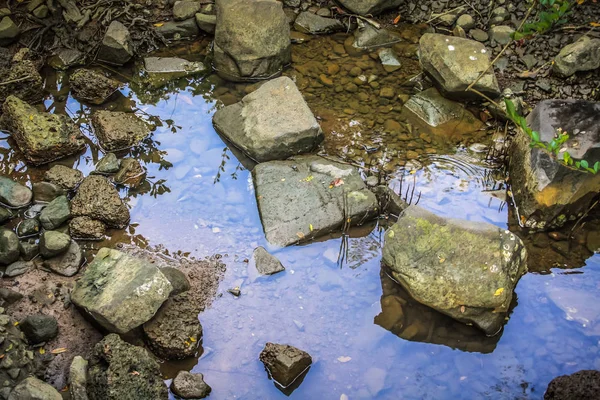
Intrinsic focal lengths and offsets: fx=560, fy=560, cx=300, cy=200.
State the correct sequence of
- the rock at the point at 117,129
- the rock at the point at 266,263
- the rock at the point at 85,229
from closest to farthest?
the rock at the point at 266,263 < the rock at the point at 85,229 < the rock at the point at 117,129

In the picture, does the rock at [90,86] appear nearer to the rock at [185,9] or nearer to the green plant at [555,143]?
the rock at [185,9]

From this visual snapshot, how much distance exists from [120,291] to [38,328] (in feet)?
1.93

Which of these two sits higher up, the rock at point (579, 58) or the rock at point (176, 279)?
the rock at point (579, 58)

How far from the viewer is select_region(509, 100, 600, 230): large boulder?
4.20 metres

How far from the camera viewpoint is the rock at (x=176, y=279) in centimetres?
394


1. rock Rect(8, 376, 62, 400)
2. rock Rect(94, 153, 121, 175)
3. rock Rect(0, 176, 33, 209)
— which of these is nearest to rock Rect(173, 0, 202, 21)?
rock Rect(94, 153, 121, 175)

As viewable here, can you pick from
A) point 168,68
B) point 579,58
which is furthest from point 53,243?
point 579,58

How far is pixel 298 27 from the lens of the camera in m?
6.25

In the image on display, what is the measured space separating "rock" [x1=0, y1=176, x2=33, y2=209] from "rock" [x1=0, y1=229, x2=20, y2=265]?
45cm

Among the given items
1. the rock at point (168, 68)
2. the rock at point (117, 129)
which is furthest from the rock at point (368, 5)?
the rock at point (117, 129)

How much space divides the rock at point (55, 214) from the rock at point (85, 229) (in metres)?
0.09

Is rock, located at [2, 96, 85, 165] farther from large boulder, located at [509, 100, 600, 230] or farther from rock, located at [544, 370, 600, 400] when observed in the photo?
rock, located at [544, 370, 600, 400]

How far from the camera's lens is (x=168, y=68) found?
19.1ft

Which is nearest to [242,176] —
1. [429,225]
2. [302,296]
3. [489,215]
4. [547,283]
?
[302,296]
